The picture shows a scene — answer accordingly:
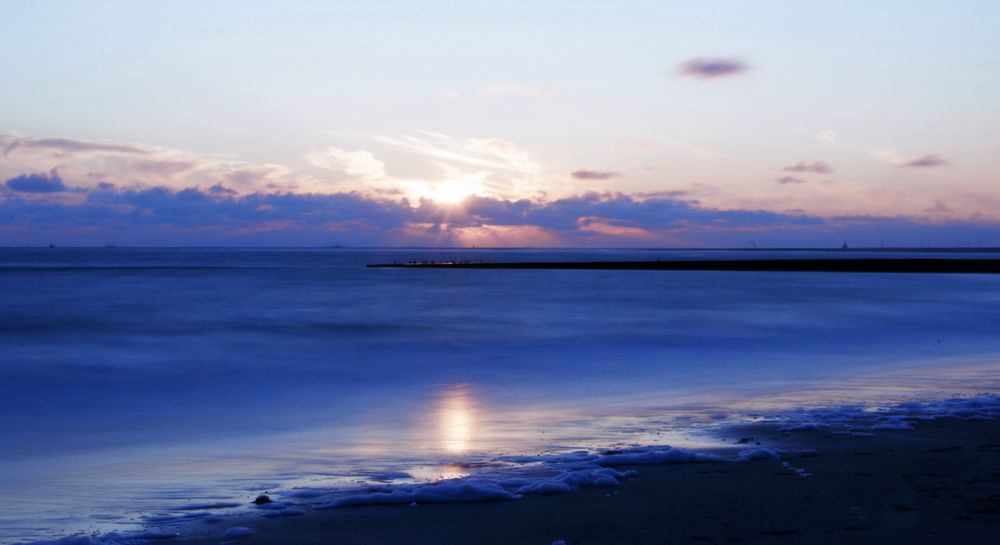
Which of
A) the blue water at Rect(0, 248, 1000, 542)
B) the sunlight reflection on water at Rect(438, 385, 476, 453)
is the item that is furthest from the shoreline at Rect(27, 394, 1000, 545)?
the sunlight reflection on water at Rect(438, 385, 476, 453)

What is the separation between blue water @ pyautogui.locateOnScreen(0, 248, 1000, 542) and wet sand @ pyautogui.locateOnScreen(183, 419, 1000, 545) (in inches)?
58.1

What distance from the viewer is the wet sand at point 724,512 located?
21.1 feet

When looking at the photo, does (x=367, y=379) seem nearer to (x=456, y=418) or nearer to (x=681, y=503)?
(x=456, y=418)

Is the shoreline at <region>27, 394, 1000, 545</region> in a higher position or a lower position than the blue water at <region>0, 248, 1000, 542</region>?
higher

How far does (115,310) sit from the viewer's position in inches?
1769

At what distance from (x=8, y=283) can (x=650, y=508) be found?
78.7m

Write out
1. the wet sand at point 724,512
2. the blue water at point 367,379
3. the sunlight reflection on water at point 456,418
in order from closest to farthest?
the wet sand at point 724,512
the blue water at point 367,379
the sunlight reflection on water at point 456,418

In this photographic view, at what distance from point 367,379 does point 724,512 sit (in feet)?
42.4

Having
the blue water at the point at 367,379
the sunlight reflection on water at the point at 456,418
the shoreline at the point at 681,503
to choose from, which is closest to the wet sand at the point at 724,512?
the shoreline at the point at 681,503

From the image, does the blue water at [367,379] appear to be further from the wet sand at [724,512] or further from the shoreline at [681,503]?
the wet sand at [724,512]

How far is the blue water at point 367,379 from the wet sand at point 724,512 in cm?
148

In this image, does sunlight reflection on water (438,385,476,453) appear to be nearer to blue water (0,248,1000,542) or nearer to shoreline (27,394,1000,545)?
blue water (0,248,1000,542)

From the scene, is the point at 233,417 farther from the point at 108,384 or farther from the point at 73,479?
the point at 108,384

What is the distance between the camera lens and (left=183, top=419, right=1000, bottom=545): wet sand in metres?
6.44
